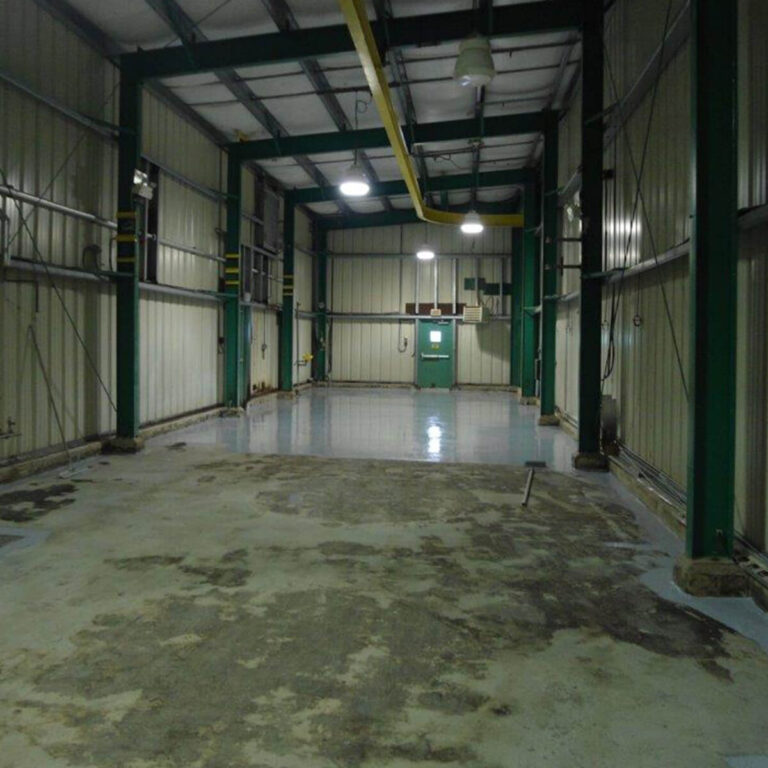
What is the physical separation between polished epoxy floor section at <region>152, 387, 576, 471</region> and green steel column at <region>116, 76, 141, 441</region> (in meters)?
1.02

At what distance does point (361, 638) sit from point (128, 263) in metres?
7.27

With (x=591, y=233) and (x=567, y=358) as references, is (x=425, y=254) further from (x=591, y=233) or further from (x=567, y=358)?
(x=591, y=233)

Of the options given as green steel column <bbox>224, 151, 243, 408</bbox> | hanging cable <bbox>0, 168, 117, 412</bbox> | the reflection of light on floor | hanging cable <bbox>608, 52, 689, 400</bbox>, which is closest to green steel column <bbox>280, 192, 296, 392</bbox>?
green steel column <bbox>224, 151, 243, 408</bbox>

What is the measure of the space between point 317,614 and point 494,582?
1.25m

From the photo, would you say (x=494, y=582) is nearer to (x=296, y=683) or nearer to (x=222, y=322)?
(x=296, y=683)

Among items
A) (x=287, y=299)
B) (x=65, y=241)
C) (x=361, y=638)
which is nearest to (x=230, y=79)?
(x=65, y=241)

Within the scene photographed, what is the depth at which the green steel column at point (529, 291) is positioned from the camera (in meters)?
16.3

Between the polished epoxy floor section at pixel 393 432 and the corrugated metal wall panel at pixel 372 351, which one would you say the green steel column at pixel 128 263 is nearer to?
the polished epoxy floor section at pixel 393 432

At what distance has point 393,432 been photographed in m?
11.4

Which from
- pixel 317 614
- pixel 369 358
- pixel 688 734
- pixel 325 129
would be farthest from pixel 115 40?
pixel 369 358

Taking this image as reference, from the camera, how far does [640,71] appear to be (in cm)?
730

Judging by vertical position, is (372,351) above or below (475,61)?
below

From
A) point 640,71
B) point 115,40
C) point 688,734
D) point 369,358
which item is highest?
point 115,40

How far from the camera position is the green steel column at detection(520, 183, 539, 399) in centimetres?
1627
